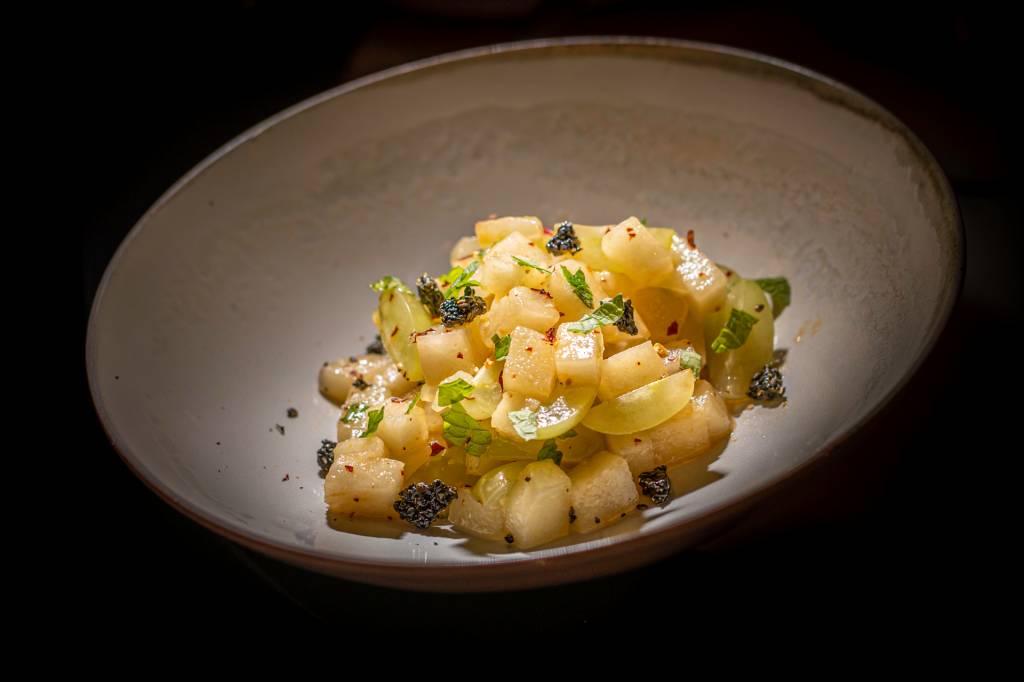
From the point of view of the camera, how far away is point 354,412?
148 centimetres

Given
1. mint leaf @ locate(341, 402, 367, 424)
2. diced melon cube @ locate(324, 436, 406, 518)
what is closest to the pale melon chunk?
diced melon cube @ locate(324, 436, 406, 518)

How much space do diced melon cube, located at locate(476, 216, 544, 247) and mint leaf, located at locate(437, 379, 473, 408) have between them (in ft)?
1.19

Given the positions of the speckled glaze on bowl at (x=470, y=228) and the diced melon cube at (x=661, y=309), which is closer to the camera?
the speckled glaze on bowl at (x=470, y=228)

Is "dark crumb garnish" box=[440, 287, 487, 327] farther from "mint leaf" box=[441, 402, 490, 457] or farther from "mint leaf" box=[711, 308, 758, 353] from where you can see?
"mint leaf" box=[711, 308, 758, 353]

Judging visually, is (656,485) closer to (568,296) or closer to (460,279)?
(568,296)

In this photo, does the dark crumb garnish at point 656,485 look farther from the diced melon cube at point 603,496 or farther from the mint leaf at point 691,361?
the mint leaf at point 691,361

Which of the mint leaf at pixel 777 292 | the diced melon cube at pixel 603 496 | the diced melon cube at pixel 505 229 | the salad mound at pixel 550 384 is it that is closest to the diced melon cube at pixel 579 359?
the salad mound at pixel 550 384

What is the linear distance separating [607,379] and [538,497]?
207mm

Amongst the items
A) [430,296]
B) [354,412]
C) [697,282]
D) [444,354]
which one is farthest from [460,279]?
[697,282]

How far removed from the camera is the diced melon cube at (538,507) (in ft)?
3.92

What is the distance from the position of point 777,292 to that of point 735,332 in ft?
0.58

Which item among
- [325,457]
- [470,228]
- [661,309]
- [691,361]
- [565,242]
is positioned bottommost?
[325,457]

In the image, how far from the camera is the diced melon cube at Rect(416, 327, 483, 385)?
4.53 feet

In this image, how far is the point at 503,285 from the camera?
4.70 feet
